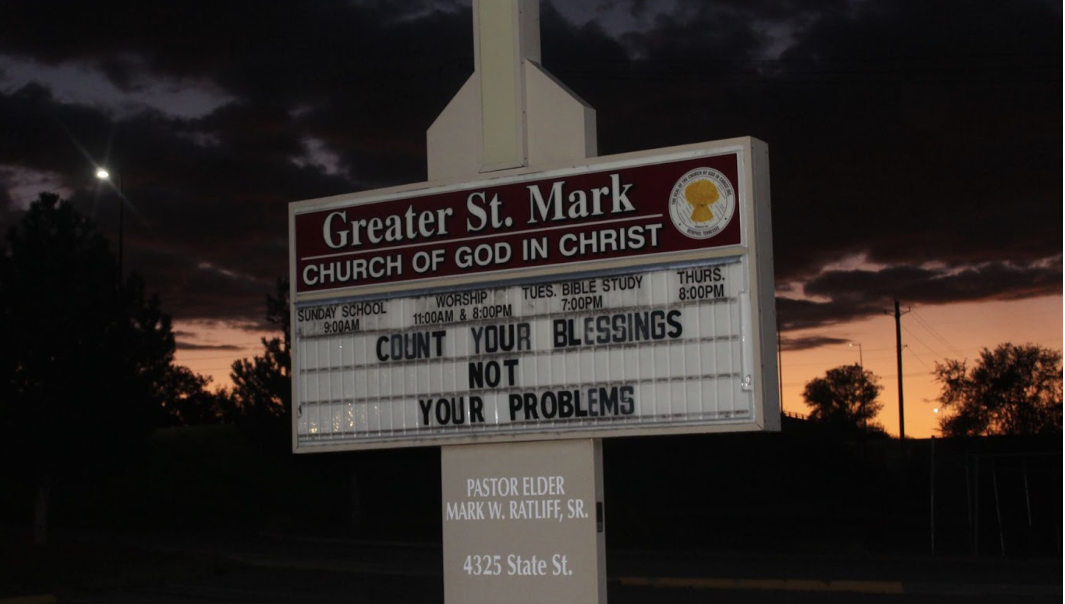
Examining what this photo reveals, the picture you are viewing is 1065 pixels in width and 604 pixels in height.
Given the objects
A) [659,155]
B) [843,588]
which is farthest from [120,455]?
[659,155]

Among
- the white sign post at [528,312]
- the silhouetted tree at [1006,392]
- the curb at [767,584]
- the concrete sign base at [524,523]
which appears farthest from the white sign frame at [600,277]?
the silhouetted tree at [1006,392]

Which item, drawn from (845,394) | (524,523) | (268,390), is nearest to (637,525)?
(268,390)

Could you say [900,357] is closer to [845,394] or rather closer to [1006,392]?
[1006,392]

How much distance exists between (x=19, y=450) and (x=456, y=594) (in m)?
16.1

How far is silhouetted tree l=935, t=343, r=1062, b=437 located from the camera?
281ft

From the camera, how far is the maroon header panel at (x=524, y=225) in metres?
9.09

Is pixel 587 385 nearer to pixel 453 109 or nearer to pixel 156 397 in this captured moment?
pixel 453 109

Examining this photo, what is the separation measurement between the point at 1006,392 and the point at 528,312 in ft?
279

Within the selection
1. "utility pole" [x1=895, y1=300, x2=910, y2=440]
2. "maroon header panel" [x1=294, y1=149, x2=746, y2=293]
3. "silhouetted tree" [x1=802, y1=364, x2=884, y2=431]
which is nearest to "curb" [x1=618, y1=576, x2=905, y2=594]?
"maroon header panel" [x1=294, y1=149, x2=746, y2=293]

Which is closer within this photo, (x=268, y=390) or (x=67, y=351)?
(x=67, y=351)

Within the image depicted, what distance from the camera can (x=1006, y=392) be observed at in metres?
87.7

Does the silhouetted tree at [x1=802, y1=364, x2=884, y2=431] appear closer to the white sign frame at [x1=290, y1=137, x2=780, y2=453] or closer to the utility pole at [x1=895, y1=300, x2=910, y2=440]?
the utility pole at [x1=895, y1=300, x2=910, y2=440]

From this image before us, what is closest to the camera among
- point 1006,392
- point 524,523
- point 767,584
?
point 524,523

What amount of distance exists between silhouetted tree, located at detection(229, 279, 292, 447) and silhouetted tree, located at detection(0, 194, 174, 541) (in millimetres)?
8666
